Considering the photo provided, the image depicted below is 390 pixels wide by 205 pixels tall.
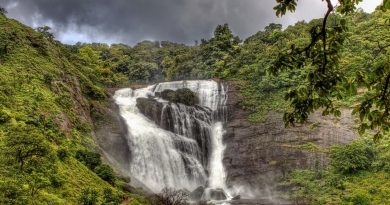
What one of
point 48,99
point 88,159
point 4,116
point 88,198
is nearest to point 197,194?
point 88,159

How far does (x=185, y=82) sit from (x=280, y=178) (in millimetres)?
16616

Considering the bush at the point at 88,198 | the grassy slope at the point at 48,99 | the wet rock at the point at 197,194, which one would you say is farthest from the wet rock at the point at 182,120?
the bush at the point at 88,198

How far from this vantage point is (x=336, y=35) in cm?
516

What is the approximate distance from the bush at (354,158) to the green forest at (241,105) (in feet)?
0.19

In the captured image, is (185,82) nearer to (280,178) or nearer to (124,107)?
(124,107)

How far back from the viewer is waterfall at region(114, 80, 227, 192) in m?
27.5

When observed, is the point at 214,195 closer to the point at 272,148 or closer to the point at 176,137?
the point at 176,137

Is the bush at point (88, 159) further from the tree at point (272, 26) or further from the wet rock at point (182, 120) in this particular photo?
the tree at point (272, 26)

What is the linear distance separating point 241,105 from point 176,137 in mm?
8878

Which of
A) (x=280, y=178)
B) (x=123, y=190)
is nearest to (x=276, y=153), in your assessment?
(x=280, y=178)

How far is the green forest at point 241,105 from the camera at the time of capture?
16.8ft

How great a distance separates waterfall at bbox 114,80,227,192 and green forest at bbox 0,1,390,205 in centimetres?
296

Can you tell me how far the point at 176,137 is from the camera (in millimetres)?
30391

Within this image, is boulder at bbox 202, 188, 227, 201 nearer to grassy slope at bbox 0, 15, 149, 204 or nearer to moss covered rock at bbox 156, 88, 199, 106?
grassy slope at bbox 0, 15, 149, 204
